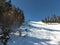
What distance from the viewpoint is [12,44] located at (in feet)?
Answer: 42.9

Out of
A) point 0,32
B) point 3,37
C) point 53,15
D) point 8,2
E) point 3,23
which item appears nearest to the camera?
point 3,37

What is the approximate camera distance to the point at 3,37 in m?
13.1

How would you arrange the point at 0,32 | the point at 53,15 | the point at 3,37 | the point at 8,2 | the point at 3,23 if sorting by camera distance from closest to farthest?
the point at 3,37 < the point at 0,32 < the point at 3,23 < the point at 8,2 < the point at 53,15

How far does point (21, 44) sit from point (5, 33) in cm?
113

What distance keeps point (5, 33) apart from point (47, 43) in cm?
279

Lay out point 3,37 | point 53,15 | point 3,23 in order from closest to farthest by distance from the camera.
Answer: point 3,37, point 3,23, point 53,15

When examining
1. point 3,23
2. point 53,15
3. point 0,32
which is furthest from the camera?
point 53,15

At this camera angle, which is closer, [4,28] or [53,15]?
[4,28]

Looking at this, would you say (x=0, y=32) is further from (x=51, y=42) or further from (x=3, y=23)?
(x=51, y=42)

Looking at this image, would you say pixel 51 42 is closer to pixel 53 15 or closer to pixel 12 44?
pixel 12 44

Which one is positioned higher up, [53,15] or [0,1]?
[0,1]

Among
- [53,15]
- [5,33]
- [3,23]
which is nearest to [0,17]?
[3,23]

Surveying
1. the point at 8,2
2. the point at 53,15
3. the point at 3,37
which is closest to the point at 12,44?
the point at 3,37

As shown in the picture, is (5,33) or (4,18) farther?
(4,18)
